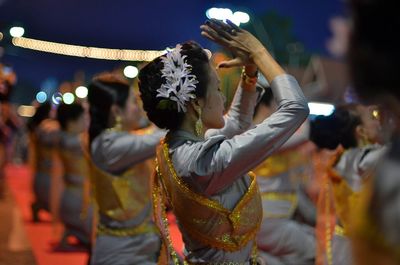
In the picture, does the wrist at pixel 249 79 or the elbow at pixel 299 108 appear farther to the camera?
the wrist at pixel 249 79

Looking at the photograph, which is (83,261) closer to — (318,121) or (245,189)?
(318,121)

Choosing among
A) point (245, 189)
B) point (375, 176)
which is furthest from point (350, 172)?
point (375, 176)

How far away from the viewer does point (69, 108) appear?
798cm

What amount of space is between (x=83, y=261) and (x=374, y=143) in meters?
3.90

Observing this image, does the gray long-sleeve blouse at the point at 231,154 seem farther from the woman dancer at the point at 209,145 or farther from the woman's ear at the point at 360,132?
the woman's ear at the point at 360,132

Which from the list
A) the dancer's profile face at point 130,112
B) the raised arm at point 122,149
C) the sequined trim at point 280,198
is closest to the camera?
the raised arm at point 122,149

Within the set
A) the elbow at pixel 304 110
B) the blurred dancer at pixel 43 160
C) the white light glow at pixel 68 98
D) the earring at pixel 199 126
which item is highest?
the elbow at pixel 304 110

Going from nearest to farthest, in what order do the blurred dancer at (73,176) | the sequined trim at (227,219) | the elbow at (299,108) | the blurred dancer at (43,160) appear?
1. the elbow at (299,108)
2. the sequined trim at (227,219)
3. the blurred dancer at (73,176)
4. the blurred dancer at (43,160)

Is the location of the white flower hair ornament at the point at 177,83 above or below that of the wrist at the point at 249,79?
below

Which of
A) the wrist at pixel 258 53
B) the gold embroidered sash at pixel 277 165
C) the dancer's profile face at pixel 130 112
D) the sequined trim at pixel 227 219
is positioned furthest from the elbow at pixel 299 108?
the gold embroidered sash at pixel 277 165

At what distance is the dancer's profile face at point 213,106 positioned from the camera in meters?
2.58

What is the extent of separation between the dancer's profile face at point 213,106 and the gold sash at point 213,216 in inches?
7.7

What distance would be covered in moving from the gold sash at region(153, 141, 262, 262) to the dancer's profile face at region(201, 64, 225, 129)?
0.64 ft

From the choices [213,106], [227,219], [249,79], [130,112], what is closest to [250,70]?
[249,79]
